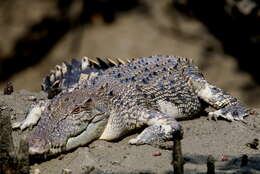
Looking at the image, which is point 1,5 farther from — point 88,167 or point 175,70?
point 88,167

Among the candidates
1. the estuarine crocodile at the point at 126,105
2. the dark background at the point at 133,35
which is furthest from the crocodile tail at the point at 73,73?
the dark background at the point at 133,35

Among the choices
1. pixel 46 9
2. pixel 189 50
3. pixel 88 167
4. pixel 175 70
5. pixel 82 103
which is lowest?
pixel 88 167

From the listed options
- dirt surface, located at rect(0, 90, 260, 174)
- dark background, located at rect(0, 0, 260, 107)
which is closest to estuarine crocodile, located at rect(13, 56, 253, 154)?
dirt surface, located at rect(0, 90, 260, 174)

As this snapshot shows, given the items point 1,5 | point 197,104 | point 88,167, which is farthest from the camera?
point 1,5

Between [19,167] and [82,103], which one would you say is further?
[82,103]

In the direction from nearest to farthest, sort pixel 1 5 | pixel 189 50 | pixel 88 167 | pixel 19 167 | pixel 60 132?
pixel 19 167
pixel 88 167
pixel 60 132
pixel 189 50
pixel 1 5

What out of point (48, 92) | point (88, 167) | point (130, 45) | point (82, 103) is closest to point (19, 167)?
point (88, 167)

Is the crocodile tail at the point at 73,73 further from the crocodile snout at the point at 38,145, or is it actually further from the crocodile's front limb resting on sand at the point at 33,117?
the crocodile snout at the point at 38,145
